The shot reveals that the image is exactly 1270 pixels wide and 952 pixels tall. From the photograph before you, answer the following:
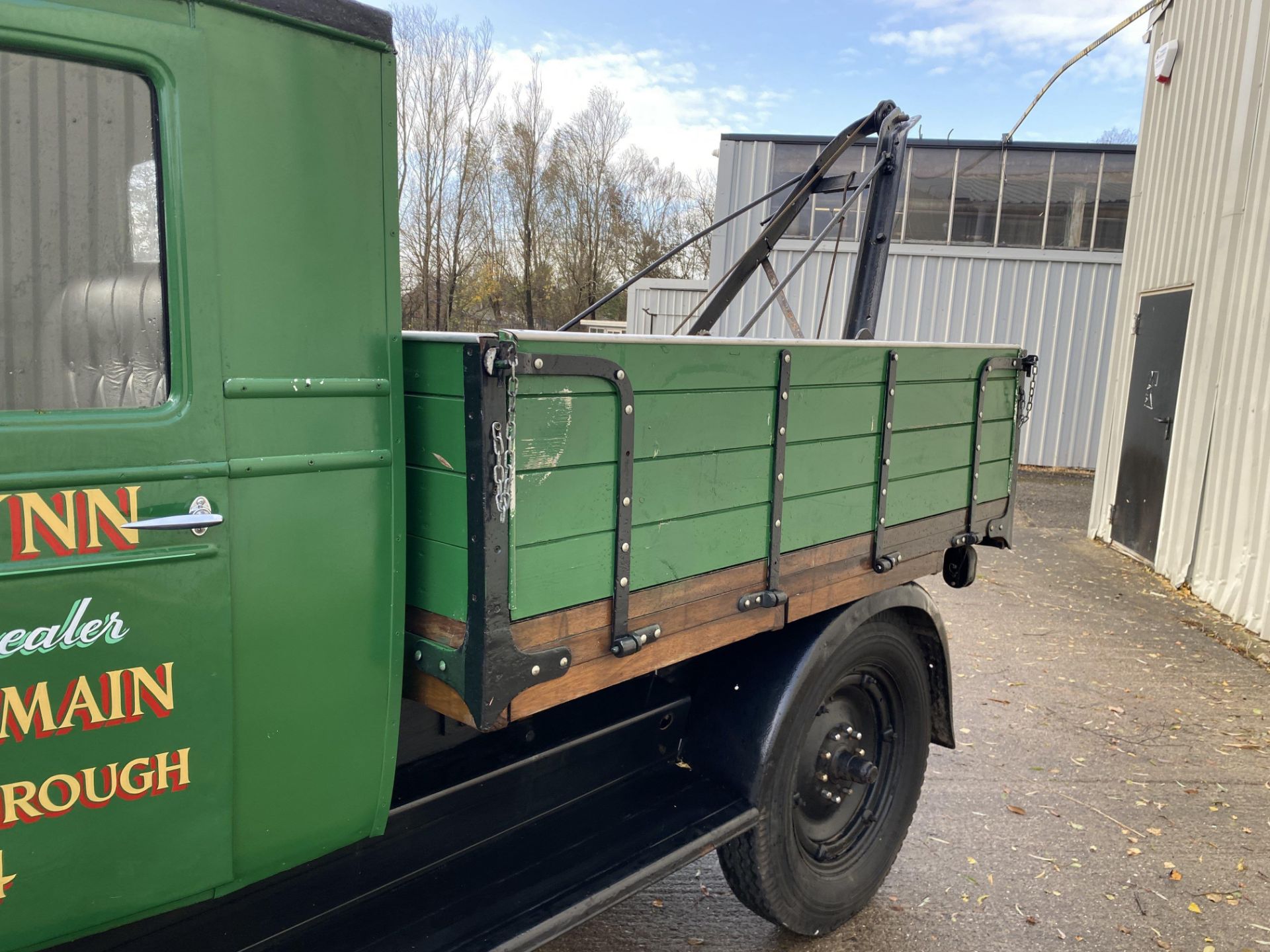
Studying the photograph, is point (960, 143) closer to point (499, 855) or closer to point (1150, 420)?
point (1150, 420)

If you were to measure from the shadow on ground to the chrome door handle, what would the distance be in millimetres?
2044

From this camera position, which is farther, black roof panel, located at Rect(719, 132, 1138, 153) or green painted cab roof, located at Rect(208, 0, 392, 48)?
black roof panel, located at Rect(719, 132, 1138, 153)

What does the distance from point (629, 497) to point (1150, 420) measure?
7.90m

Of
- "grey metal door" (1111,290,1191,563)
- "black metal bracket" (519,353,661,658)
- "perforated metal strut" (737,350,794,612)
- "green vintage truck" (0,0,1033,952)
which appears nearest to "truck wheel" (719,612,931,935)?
"green vintage truck" (0,0,1033,952)

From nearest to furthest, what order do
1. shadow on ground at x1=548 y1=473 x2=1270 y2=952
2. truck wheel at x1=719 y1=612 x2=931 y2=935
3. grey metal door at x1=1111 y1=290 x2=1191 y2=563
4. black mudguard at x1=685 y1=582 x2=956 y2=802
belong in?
black mudguard at x1=685 y1=582 x2=956 y2=802, truck wheel at x1=719 y1=612 x2=931 y2=935, shadow on ground at x1=548 y1=473 x2=1270 y2=952, grey metal door at x1=1111 y1=290 x2=1191 y2=563

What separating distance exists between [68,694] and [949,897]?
9.63ft

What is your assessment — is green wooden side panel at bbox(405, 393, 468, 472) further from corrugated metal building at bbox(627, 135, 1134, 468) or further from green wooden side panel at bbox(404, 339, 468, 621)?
corrugated metal building at bbox(627, 135, 1134, 468)

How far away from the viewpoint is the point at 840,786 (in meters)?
2.93

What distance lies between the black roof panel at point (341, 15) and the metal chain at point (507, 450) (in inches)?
25.8

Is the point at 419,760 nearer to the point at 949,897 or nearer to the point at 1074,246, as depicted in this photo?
the point at 949,897

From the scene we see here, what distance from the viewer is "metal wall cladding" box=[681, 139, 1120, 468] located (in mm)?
15258

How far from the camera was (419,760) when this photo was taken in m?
2.19

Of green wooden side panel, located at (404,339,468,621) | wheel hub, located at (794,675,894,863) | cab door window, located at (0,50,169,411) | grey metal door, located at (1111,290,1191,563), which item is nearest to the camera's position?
cab door window, located at (0,50,169,411)

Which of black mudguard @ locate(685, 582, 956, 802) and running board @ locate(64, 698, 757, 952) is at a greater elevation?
black mudguard @ locate(685, 582, 956, 802)
